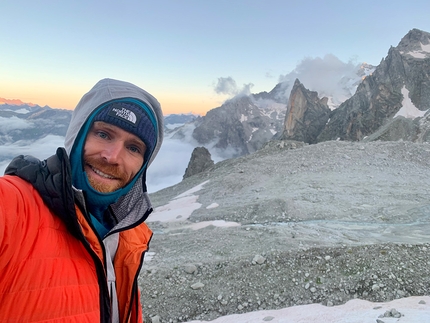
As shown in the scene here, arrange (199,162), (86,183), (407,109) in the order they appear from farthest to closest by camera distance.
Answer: (407,109), (199,162), (86,183)

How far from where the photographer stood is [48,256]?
1888mm

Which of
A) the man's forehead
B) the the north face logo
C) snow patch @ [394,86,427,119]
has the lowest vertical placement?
the man's forehead

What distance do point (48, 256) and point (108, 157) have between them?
1000 mm

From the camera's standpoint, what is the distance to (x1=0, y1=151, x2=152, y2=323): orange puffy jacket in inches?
67.2

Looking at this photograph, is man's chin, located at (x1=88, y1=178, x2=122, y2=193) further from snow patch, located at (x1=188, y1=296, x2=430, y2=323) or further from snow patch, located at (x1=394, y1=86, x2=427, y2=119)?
snow patch, located at (x1=394, y1=86, x2=427, y2=119)

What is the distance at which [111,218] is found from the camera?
3.08 metres

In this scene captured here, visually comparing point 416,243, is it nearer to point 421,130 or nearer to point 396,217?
point 396,217

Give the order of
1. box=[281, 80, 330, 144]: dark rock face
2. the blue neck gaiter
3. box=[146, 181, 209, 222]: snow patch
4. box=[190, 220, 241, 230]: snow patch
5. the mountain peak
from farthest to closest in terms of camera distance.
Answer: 1. box=[281, 80, 330, 144]: dark rock face
2. the mountain peak
3. box=[146, 181, 209, 222]: snow patch
4. box=[190, 220, 241, 230]: snow patch
5. the blue neck gaiter

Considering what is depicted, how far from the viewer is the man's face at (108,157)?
2.59m

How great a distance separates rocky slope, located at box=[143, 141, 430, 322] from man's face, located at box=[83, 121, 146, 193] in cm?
451

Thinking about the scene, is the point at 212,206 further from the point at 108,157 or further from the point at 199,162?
the point at 199,162

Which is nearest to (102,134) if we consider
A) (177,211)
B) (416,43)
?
(177,211)

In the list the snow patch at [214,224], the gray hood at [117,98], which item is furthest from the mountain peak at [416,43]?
the gray hood at [117,98]

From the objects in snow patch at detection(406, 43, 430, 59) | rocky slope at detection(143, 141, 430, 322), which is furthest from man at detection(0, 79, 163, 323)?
snow patch at detection(406, 43, 430, 59)
